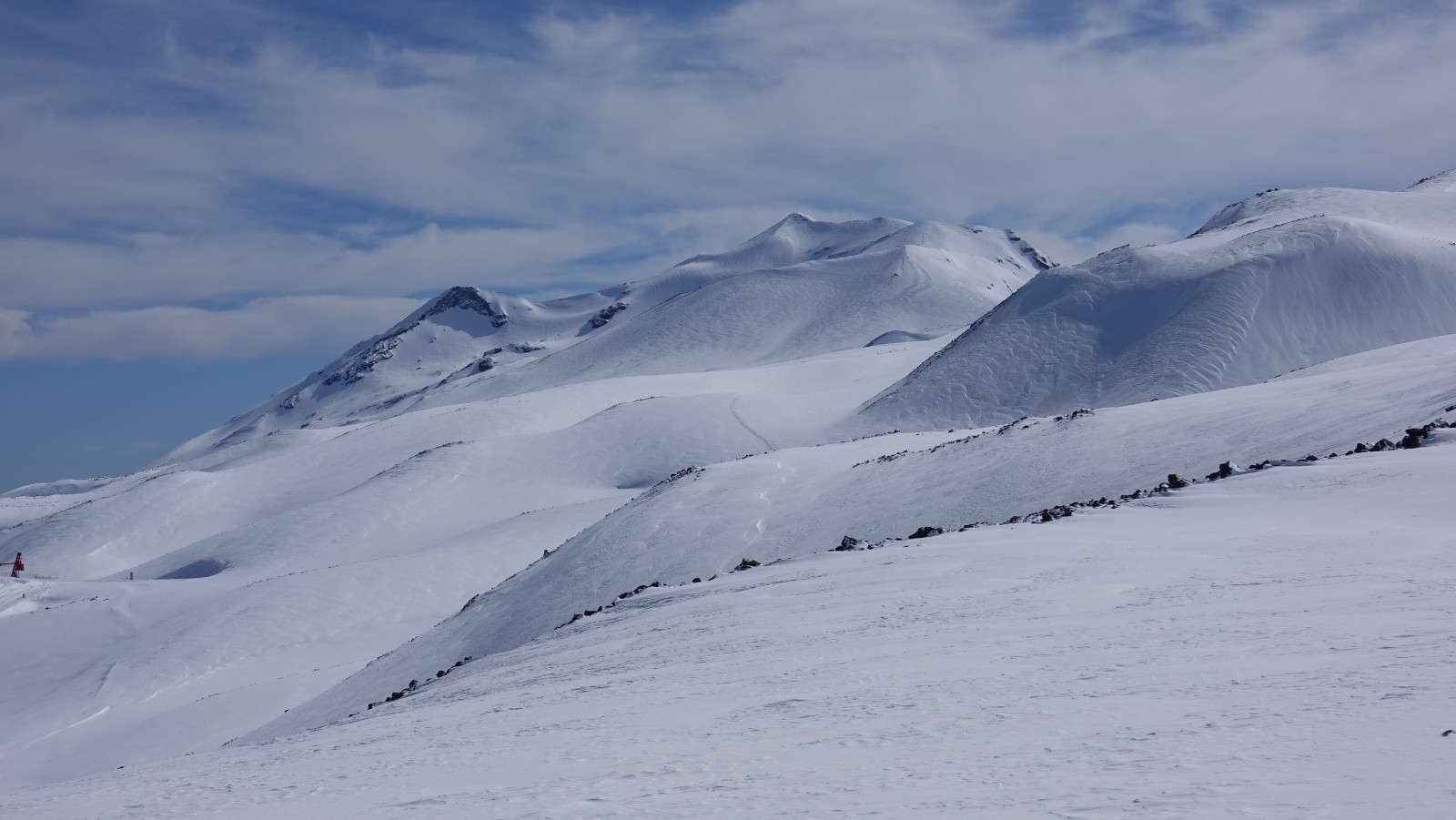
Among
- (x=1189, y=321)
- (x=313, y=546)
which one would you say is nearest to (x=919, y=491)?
(x=1189, y=321)

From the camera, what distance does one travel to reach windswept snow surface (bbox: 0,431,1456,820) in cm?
470

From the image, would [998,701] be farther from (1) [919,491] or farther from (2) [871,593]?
(1) [919,491]

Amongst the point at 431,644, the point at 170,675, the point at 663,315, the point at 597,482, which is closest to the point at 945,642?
the point at 431,644

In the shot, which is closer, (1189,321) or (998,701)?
(998,701)

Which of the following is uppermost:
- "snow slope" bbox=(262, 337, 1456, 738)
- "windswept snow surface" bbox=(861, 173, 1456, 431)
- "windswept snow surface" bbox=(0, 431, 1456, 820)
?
"windswept snow surface" bbox=(861, 173, 1456, 431)

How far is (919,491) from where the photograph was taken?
19.9m

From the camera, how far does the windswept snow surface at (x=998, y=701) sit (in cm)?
470

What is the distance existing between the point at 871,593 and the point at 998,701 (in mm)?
5030

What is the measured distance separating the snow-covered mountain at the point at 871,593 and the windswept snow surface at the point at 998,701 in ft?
0.14

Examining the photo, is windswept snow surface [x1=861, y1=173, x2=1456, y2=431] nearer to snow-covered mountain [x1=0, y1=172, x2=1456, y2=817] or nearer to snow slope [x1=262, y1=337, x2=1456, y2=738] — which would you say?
snow-covered mountain [x1=0, y1=172, x2=1456, y2=817]

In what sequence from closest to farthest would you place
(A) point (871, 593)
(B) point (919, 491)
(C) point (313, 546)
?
(A) point (871, 593) → (B) point (919, 491) → (C) point (313, 546)

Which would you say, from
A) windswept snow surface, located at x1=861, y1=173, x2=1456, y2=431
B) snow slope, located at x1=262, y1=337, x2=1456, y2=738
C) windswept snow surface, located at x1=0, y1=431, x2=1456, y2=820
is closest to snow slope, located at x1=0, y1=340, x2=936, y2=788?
snow slope, located at x1=262, y1=337, x2=1456, y2=738

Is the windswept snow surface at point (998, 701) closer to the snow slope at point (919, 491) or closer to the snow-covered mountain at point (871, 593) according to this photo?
the snow-covered mountain at point (871, 593)

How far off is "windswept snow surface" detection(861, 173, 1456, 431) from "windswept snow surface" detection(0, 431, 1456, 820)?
1099 inches
